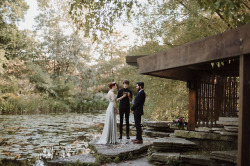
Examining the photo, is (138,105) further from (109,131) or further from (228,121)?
(228,121)

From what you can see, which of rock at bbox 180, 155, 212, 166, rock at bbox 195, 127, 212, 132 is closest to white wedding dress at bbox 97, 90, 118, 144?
rock at bbox 195, 127, 212, 132

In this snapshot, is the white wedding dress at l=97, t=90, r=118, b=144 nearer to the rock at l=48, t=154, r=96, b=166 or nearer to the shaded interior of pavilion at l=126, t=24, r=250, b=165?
the rock at l=48, t=154, r=96, b=166

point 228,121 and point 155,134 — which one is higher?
point 228,121

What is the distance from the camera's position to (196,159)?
5133 mm

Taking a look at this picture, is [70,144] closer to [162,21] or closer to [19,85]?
[162,21]

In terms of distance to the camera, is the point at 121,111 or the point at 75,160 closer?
the point at 75,160

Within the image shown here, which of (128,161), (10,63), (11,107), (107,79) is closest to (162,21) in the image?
(128,161)

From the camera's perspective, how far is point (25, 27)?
24.7 meters

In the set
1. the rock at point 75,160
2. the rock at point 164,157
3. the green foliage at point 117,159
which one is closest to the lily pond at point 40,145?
the rock at point 75,160

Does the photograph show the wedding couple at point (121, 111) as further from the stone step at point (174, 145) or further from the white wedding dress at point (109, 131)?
the stone step at point (174, 145)

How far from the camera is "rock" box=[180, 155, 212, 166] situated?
5016mm

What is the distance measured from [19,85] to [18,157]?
1624cm

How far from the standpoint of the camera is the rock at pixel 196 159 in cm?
502

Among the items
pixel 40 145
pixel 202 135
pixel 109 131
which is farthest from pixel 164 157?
pixel 40 145
